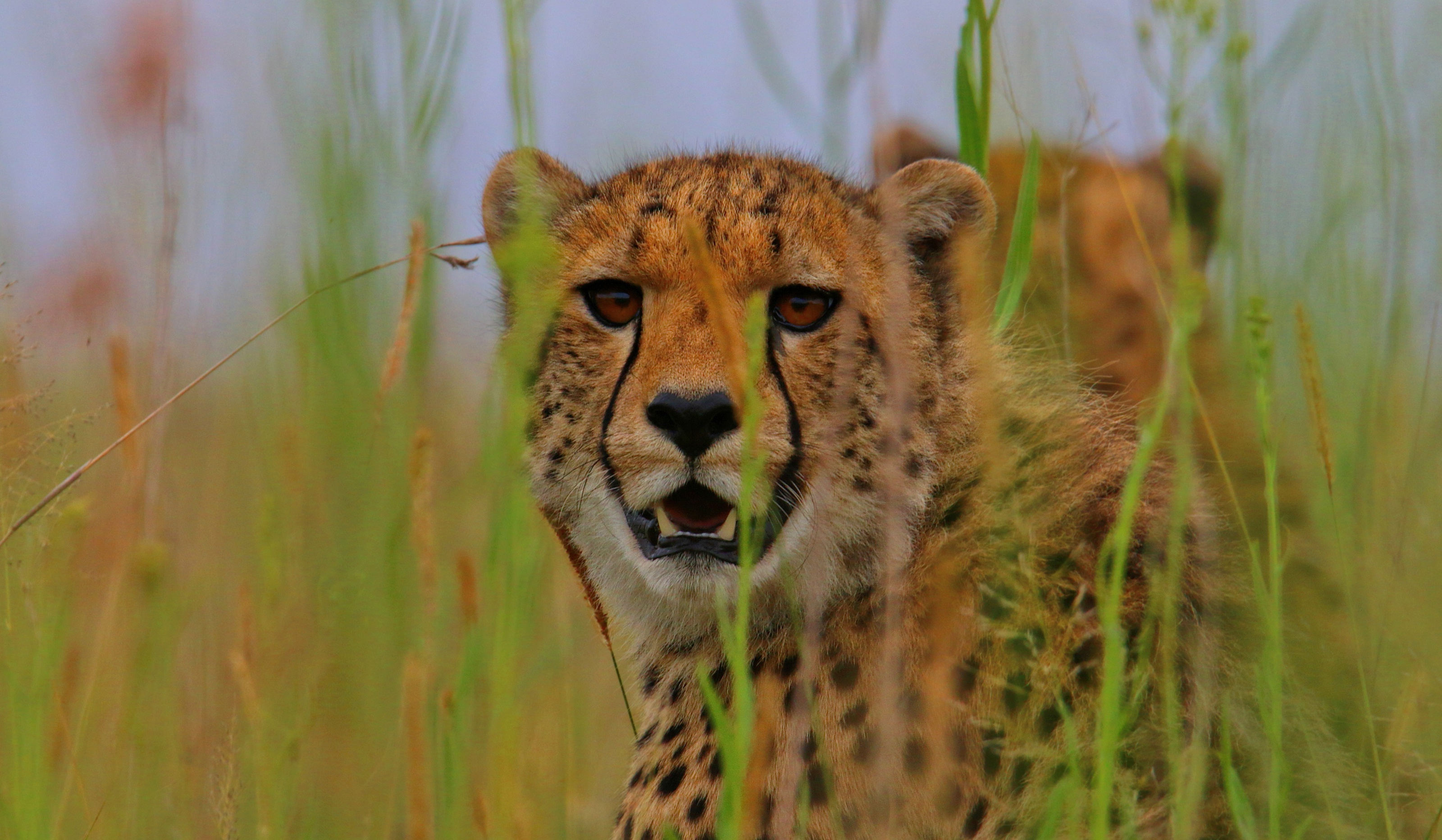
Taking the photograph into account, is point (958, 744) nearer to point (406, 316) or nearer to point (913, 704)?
point (913, 704)

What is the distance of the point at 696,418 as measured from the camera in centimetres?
216

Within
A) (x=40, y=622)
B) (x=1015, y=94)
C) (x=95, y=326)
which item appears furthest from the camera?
(x=1015, y=94)

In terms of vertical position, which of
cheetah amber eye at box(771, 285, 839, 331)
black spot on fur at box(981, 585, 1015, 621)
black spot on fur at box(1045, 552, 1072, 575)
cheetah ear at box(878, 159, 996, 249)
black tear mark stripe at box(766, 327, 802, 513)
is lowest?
black spot on fur at box(981, 585, 1015, 621)

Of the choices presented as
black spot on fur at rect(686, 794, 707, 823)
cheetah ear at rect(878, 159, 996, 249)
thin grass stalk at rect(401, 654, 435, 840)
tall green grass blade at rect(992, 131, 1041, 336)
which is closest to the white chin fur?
black spot on fur at rect(686, 794, 707, 823)

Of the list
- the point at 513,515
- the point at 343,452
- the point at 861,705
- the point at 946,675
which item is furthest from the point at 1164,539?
the point at 343,452

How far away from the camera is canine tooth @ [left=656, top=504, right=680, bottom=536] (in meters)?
2.36

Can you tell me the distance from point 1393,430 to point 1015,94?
3.41ft

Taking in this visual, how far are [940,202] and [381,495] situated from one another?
4.18 ft

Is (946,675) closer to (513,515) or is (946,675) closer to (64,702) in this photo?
(513,515)

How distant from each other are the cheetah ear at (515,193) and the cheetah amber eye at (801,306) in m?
0.52

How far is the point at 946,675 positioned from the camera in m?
2.05

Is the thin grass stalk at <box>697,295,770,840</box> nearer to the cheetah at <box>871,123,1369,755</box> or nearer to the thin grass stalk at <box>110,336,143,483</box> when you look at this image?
the cheetah at <box>871,123,1369,755</box>

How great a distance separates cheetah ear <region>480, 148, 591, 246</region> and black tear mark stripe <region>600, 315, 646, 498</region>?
380 mm

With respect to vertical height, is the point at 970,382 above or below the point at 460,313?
below
